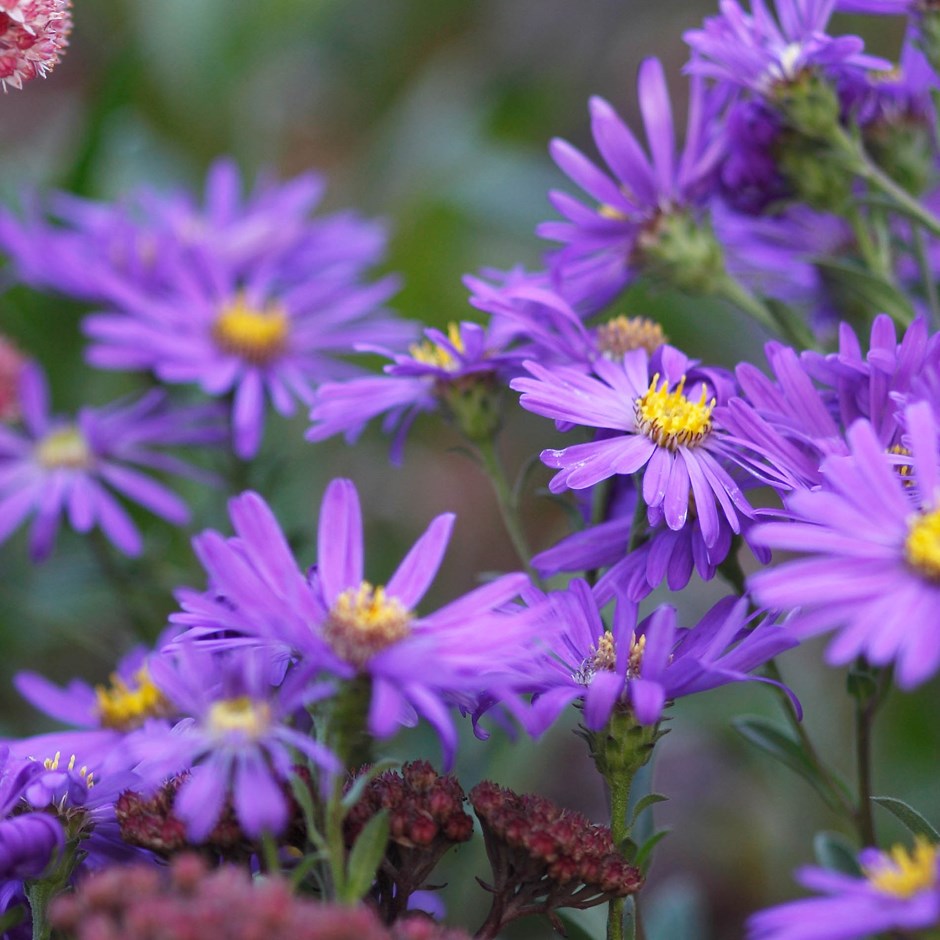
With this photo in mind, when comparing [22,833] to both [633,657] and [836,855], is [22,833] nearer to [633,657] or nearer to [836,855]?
[633,657]

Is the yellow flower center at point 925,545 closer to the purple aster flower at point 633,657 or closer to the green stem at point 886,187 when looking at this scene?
the purple aster flower at point 633,657

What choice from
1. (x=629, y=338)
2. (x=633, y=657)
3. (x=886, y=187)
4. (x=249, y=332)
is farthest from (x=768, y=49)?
(x=249, y=332)

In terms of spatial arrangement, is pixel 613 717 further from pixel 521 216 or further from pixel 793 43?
pixel 521 216

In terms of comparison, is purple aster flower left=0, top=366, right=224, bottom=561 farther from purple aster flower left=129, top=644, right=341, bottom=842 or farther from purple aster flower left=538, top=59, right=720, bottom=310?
purple aster flower left=129, top=644, right=341, bottom=842

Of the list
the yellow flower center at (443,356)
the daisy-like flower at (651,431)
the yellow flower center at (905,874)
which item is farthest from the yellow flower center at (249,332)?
the yellow flower center at (905,874)

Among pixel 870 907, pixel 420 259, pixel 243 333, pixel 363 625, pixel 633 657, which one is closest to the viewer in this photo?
pixel 870 907
